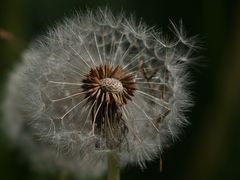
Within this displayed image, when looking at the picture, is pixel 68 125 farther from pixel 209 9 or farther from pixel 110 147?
pixel 209 9

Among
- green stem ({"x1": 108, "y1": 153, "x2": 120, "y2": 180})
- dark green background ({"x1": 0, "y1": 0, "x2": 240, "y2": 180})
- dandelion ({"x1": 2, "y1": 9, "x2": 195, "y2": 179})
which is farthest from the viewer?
dark green background ({"x1": 0, "y1": 0, "x2": 240, "y2": 180})

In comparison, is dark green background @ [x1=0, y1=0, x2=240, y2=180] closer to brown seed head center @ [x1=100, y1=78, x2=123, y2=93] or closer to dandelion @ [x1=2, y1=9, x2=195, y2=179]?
dandelion @ [x1=2, y1=9, x2=195, y2=179]

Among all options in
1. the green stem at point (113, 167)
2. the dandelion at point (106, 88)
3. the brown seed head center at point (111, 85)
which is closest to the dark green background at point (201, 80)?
the dandelion at point (106, 88)

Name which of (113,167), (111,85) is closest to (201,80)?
(111,85)

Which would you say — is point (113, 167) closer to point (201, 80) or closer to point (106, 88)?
point (106, 88)

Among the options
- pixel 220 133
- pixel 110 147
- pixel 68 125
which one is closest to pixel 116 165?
pixel 110 147

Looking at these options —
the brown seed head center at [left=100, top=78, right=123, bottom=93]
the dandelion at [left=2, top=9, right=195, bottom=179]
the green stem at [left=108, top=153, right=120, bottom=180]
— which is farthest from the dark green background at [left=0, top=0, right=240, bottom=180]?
the green stem at [left=108, top=153, right=120, bottom=180]
